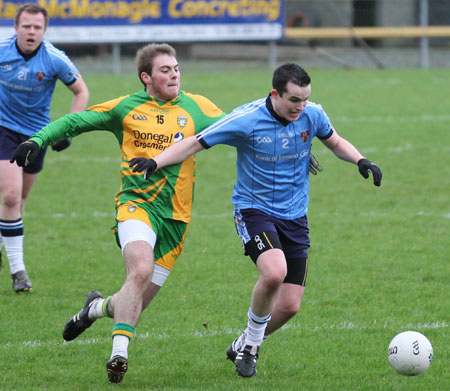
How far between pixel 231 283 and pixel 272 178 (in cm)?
244

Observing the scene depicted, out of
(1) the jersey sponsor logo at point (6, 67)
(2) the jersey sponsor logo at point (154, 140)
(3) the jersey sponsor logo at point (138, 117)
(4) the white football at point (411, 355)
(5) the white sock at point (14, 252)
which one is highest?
(3) the jersey sponsor logo at point (138, 117)

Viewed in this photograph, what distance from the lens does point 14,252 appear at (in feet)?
25.9

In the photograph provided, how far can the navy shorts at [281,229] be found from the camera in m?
5.68

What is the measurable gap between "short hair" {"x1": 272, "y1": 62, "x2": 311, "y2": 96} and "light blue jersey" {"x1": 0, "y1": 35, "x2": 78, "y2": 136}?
9.55 ft

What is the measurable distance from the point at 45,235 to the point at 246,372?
486 centimetres

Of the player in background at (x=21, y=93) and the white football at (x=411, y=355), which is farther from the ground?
the player in background at (x=21, y=93)

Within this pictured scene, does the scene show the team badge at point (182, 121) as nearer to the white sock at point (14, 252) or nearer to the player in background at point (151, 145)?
the player in background at point (151, 145)

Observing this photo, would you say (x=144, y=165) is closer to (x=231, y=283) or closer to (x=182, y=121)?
(x=182, y=121)

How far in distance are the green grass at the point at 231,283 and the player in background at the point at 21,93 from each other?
1.79 feet

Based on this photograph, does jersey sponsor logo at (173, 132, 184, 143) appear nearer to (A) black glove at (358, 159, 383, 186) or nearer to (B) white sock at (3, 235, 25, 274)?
(A) black glove at (358, 159, 383, 186)

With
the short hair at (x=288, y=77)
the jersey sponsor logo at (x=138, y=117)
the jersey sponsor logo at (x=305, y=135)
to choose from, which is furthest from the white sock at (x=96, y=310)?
the short hair at (x=288, y=77)

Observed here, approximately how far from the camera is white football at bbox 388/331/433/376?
537 centimetres

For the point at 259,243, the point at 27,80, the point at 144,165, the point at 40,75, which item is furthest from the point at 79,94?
the point at 259,243

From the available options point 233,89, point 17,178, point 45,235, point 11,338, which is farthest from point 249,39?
point 11,338
